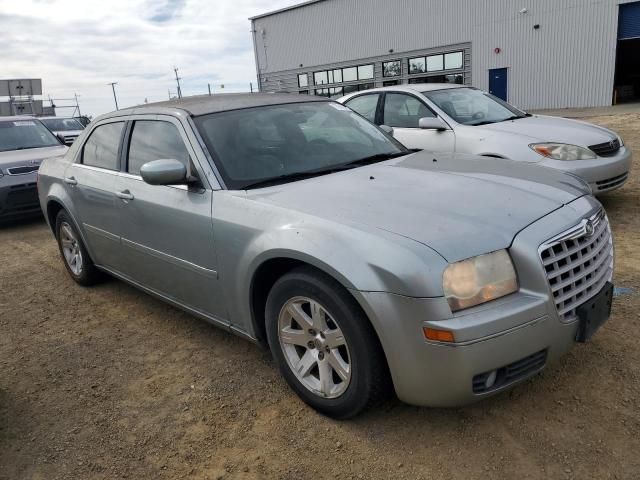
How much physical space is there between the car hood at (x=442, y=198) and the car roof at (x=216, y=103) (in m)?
0.91

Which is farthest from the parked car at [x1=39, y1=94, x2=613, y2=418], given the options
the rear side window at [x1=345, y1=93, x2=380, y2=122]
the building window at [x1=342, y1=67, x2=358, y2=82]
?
the building window at [x1=342, y1=67, x2=358, y2=82]

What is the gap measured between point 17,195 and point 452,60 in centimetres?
2379

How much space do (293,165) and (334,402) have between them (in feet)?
4.63

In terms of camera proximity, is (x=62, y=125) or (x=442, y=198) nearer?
(x=442, y=198)

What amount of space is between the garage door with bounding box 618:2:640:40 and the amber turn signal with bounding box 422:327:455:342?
24.2 metres

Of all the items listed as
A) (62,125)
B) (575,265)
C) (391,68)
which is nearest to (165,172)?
(575,265)

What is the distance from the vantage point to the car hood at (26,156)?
317 inches

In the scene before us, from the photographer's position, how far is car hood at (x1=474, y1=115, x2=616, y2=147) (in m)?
5.76

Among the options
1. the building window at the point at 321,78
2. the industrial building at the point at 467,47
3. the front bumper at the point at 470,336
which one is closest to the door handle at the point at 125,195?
the front bumper at the point at 470,336

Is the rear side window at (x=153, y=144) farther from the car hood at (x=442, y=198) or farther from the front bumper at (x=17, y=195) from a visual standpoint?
the front bumper at (x=17, y=195)

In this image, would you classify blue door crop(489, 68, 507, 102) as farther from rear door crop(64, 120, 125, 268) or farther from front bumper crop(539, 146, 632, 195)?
rear door crop(64, 120, 125, 268)

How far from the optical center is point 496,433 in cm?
252

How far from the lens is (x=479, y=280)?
225 cm

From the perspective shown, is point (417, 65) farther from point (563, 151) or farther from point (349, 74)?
point (563, 151)
